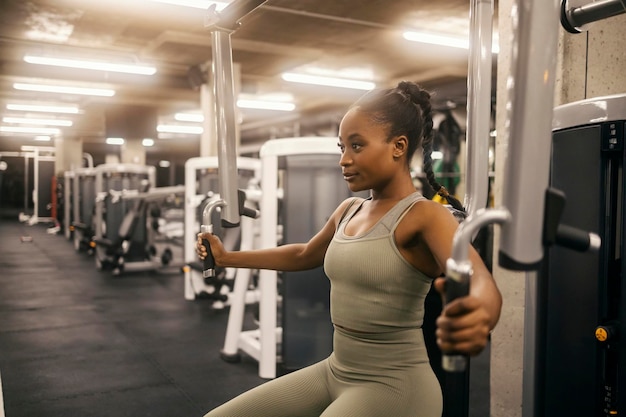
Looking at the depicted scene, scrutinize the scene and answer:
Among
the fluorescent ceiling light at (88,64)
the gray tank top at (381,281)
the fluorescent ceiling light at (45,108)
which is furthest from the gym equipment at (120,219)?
the gray tank top at (381,281)

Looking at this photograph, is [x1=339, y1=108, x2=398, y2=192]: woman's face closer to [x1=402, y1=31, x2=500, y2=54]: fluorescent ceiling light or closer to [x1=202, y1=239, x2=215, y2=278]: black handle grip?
[x1=202, y1=239, x2=215, y2=278]: black handle grip

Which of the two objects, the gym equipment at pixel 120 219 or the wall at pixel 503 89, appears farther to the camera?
the gym equipment at pixel 120 219

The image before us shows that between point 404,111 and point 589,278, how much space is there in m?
0.87

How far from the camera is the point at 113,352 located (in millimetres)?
3764

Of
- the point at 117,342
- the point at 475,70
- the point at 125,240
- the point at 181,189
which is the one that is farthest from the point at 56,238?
the point at 475,70

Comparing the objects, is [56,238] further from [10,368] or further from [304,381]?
[304,381]

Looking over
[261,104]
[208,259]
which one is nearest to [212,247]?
[208,259]

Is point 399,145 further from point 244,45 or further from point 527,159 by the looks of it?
point 244,45

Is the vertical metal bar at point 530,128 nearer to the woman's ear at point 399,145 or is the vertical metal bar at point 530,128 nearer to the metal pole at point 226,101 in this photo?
the woman's ear at point 399,145

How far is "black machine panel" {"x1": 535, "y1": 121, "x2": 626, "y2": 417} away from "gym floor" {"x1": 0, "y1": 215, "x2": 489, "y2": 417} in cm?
118

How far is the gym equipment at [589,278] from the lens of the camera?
5.15ft

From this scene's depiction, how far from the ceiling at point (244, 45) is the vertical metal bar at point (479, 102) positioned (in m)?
2.43

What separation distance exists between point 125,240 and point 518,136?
6952mm

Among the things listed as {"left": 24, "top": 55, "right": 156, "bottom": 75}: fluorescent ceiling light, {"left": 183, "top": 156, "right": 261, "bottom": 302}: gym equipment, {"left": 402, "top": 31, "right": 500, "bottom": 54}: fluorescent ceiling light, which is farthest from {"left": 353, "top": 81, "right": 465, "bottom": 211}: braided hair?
{"left": 24, "top": 55, "right": 156, "bottom": 75}: fluorescent ceiling light
